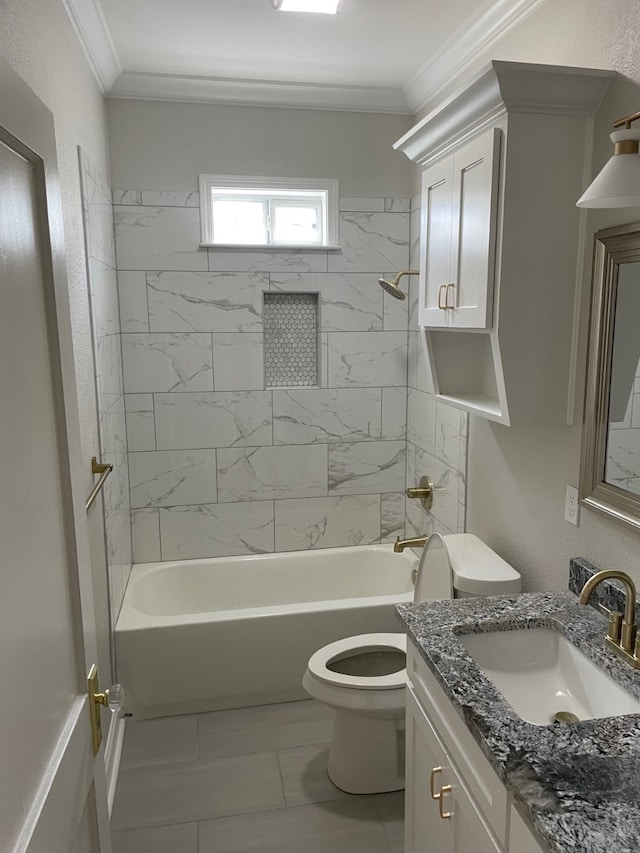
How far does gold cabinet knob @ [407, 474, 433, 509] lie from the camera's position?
312 cm

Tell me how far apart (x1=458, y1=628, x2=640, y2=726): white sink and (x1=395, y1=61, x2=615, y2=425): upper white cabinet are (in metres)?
0.62

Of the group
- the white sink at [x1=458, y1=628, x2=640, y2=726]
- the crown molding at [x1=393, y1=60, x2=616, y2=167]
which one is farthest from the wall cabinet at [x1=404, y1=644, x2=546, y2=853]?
the crown molding at [x1=393, y1=60, x2=616, y2=167]

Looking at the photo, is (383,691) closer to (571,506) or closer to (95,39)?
(571,506)

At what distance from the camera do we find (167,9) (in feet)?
7.41

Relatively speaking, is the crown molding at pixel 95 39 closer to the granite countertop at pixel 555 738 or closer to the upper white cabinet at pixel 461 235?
the upper white cabinet at pixel 461 235

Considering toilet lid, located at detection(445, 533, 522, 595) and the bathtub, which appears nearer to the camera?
toilet lid, located at detection(445, 533, 522, 595)

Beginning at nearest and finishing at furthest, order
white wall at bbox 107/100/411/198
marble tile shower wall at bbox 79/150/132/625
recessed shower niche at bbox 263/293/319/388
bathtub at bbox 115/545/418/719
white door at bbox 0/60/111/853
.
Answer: white door at bbox 0/60/111/853 < marble tile shower wall at bbox 79/150/132/625 < bathtub at bbox 115/545/418/719 < white wall at bbox 107/100/411/198 < recessed shower niche at bbox 263/293/319/388

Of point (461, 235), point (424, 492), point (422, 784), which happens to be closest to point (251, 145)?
point (461, 235)

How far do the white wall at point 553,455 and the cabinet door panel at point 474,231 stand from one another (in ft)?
0.89

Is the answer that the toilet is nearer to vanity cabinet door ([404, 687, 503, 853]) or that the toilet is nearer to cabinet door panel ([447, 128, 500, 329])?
vanity cabinet door ([404, 687, 503, 853])

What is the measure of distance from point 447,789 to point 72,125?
2.29m

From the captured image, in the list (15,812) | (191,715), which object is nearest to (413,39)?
(15,812)

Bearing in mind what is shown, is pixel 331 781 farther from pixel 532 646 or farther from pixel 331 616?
pixel 532 646

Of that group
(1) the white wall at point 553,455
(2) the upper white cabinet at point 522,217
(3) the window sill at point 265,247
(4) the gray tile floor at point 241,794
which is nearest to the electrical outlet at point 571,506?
(1) the white wall at point 553,455
